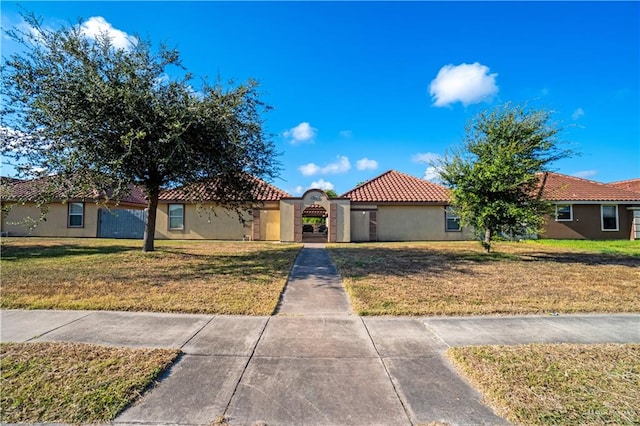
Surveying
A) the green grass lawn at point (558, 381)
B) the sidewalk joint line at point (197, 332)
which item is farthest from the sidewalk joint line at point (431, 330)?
the sidewalk joint line at point (197, 332)

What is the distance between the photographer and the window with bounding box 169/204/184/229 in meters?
20.9

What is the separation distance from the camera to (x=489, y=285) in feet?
24.8

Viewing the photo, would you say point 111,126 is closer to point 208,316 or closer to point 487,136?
point 208,316

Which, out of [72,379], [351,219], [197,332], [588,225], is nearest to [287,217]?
[351,219]

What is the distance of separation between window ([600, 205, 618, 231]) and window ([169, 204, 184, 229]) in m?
28.5

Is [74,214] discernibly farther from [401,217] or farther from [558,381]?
[558,381]

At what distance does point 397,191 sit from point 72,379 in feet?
67.3

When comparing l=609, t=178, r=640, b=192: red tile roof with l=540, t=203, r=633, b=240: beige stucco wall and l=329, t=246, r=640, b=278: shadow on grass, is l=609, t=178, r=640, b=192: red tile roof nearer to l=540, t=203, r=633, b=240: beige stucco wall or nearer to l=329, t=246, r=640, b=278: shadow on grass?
l=540, t=203, r=633, b=240: beige stucco wall

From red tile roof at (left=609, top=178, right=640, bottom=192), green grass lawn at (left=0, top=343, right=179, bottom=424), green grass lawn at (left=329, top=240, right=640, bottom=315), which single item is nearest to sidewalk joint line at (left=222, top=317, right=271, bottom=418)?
green grass lawn at (left=0, top=343, right=179, bottom=424)

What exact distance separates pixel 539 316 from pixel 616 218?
77.4ft

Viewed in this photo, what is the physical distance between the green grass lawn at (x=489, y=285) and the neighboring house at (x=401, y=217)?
8395mm

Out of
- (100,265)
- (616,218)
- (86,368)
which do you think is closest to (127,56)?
(100,265)

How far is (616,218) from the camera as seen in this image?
2198 cm

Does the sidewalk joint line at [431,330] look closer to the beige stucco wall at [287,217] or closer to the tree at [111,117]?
the tree at [111,117]
